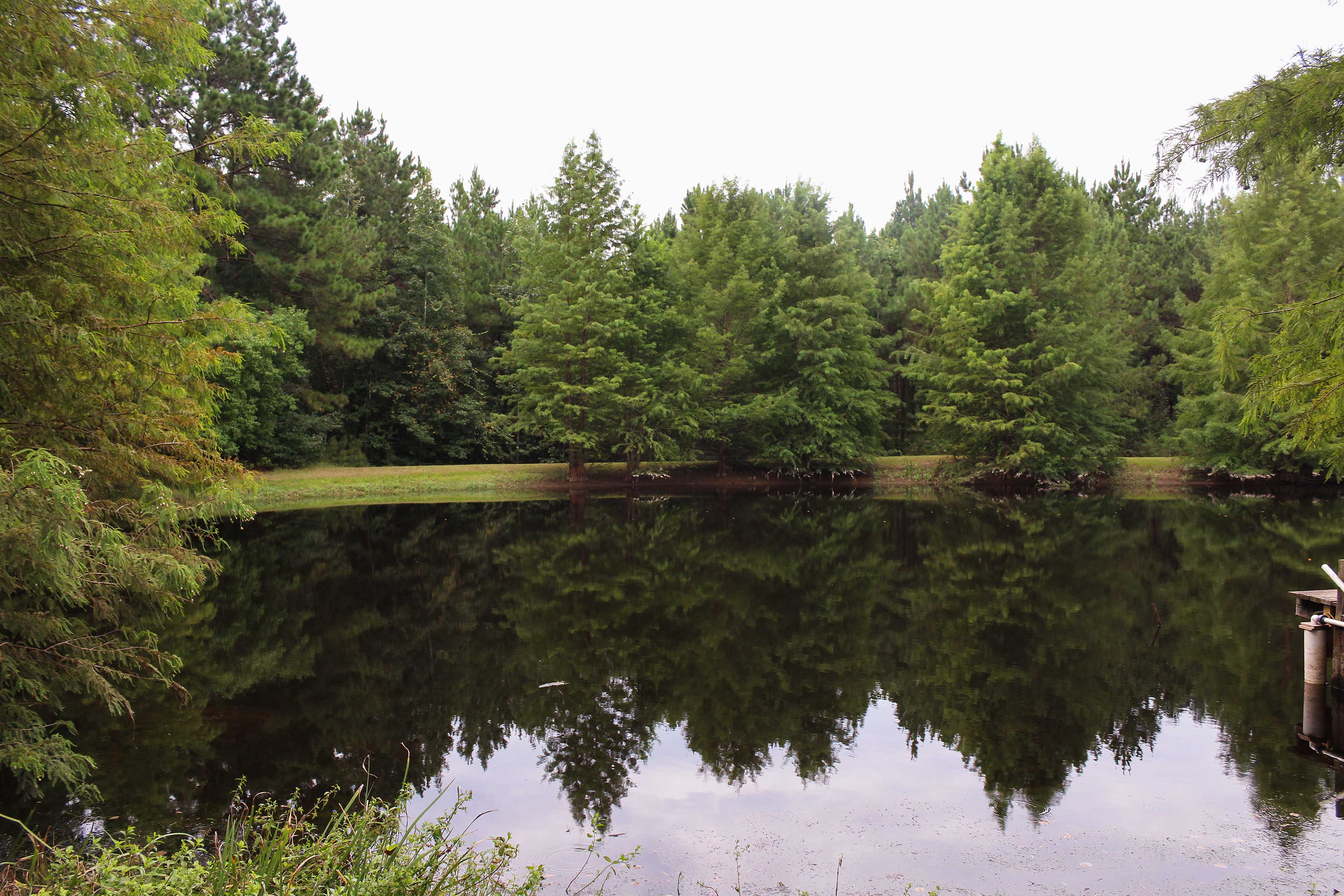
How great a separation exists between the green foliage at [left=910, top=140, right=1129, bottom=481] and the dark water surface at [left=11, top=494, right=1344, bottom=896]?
2078cm

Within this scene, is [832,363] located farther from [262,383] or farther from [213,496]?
[213,496]

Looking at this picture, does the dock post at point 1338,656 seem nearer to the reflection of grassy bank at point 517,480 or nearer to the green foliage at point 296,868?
the green foliage at point 296,868

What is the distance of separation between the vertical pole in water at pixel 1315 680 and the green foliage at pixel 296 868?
6.70 metres

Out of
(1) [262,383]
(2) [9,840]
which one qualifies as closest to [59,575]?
(2) [9,840]

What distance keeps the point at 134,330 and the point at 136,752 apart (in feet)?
11.5

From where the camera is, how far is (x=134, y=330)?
714 cm

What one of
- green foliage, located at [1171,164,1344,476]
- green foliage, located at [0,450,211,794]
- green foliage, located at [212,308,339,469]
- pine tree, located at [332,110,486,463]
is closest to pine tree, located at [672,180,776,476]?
pine tree, located at [332,110,486,463]

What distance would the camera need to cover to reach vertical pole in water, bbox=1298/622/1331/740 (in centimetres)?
771

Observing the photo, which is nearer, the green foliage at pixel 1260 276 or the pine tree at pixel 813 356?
the green foliage at pixel 1260 276

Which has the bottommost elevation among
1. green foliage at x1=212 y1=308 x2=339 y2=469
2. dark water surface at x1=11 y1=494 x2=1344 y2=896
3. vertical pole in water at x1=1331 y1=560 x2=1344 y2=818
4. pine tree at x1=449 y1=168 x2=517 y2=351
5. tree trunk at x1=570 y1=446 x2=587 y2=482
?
dark water surface at x1=11 y1=494 x2=1344 y2=896

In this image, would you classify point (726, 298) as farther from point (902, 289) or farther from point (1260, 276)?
point (1260, 276)

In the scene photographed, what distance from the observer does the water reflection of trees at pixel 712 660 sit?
23.7 feet

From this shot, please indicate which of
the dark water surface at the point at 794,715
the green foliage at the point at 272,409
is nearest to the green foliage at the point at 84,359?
the dark water surface at the point at 794,715

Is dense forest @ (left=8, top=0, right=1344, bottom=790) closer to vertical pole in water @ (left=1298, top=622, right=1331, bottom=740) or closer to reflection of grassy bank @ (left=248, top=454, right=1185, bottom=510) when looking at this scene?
reflection of grassy bank @ (left=248, top=454, right=1185, bottom=510)
